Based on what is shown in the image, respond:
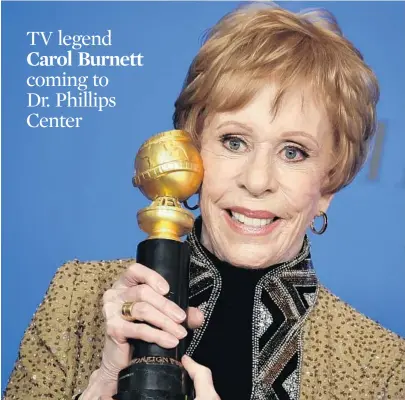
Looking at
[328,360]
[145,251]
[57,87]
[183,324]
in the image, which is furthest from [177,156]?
[57,87]

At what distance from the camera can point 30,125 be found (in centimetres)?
246

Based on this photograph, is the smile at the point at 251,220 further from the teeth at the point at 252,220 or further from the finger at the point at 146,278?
the finger at the point at 146,278

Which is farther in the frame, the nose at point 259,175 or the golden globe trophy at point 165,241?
the nose at point 259,175

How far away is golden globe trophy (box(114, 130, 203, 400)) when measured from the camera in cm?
141

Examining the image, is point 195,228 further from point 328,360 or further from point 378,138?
point 378,138

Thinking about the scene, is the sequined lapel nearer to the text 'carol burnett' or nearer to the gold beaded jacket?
the gold beaded jacket

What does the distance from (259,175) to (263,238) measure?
0.13 meters

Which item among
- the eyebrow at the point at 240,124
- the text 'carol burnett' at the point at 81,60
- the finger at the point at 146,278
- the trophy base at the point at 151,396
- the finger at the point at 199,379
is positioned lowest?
the trophy base at the point at 151,396

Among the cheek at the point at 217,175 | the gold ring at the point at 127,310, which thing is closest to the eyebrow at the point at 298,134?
the cheek at the point at 217,175

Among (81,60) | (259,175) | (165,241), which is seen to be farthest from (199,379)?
(81,60)

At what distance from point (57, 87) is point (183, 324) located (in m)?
1.11

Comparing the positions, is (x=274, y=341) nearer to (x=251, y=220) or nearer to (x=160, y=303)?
(x=251, y=220)

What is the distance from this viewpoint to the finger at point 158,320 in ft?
4.69

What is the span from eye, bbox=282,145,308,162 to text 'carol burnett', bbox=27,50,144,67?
0.84 m
